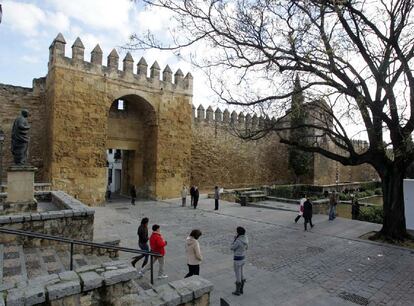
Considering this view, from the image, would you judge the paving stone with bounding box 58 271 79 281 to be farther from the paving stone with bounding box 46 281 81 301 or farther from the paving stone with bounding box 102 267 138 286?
the paving stone with bounding box 102 267 138 286

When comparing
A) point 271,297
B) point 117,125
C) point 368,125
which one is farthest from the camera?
point 117,125

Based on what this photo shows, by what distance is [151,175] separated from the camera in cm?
1967

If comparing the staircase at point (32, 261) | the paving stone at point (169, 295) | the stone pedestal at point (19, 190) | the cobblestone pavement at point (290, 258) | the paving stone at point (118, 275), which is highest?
the stone pedestal at point (19, 190)

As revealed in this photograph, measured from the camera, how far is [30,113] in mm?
16672

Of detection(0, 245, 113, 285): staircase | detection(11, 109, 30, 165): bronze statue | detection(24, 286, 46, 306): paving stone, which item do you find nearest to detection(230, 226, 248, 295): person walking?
detection(0, 245, 113, 285): staircase

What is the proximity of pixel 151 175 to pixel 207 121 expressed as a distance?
21.5ft

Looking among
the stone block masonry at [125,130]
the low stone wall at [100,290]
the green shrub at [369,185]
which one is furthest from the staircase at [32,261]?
the green shrub at [369,185]

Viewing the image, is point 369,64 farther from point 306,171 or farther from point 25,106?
point 306,171

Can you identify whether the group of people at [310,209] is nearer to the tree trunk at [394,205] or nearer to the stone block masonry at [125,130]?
the tree trunk at [394,205]

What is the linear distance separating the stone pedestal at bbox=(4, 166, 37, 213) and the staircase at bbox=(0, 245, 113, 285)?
258 cm

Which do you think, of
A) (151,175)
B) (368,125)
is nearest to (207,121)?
(151,175)

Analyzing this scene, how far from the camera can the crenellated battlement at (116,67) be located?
614 inches

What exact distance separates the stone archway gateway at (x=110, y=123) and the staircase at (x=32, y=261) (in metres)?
10.3

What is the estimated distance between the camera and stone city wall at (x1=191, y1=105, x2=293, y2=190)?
22953mm
